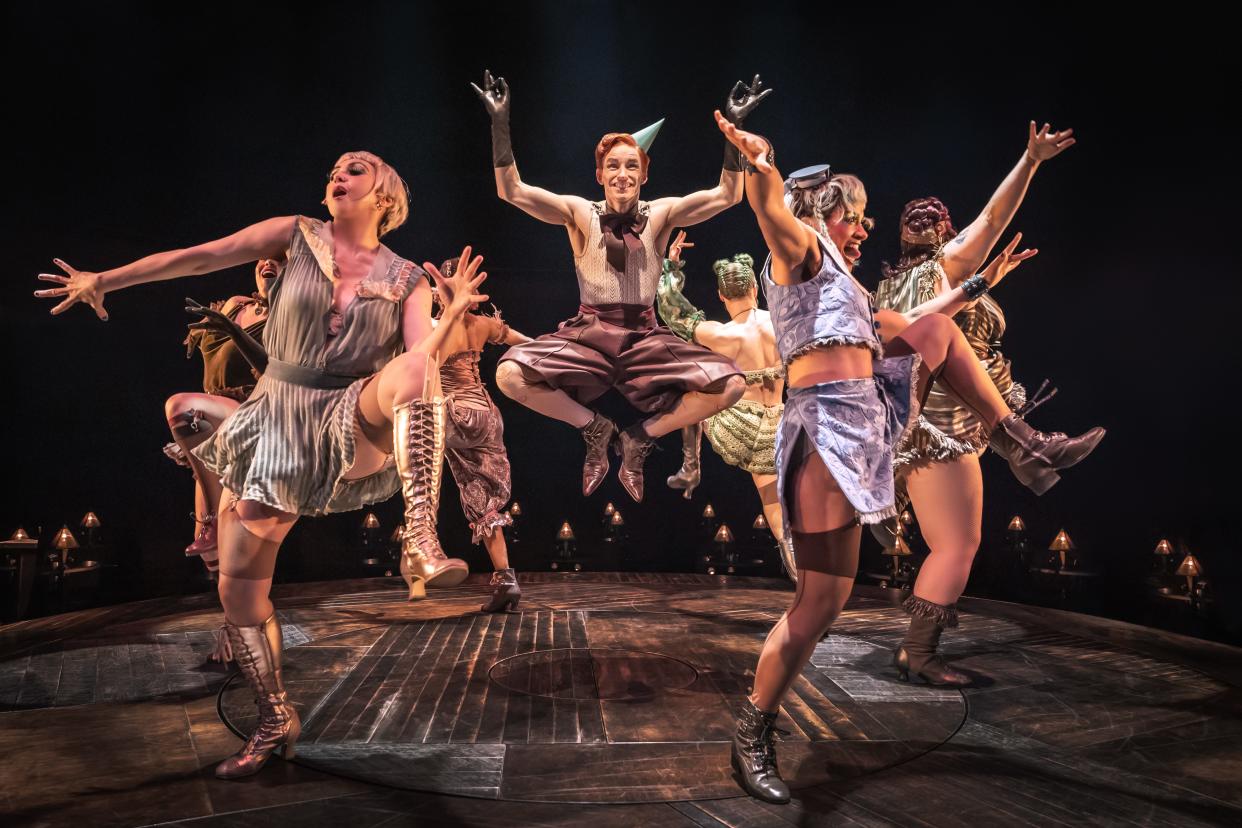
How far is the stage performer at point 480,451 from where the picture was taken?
208 inches

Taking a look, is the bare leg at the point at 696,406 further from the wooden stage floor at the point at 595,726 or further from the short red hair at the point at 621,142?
the wooden stage floor at the point at 595,726

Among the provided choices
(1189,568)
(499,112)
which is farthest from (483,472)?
(1189,568)

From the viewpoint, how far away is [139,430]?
22.6 ft

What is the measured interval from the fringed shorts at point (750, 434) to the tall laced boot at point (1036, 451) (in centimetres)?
198

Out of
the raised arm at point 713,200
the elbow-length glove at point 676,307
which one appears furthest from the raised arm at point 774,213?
the elbow-length glove at point 676,307

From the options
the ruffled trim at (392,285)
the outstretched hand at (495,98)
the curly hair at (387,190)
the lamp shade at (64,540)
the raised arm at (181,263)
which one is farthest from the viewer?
the lamp shade at (64,540)

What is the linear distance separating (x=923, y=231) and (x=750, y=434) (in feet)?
5.45

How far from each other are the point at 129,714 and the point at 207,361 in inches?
84.7

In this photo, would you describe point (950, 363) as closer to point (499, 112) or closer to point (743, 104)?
point (743, 104)

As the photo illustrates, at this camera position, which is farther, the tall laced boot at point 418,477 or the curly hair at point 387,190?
the curly hair at point 387,190

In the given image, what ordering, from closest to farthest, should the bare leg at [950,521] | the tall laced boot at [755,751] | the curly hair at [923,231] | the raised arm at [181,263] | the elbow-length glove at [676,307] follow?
1. the tall laced boot at [755,751]
2. the raised arm at [181,263]
3. the bare leg at [950,521]
4. the curly hair at [923,231]
5. the elbow-length glove at [676,307]

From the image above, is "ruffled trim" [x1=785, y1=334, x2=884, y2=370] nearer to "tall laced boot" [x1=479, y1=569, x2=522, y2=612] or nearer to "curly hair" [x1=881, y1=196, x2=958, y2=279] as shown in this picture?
"curly hair" [x1=881, y1=196, x2=958, y2=279]

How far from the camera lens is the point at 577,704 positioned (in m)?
3.51

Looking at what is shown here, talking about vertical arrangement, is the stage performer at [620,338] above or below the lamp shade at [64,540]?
above
